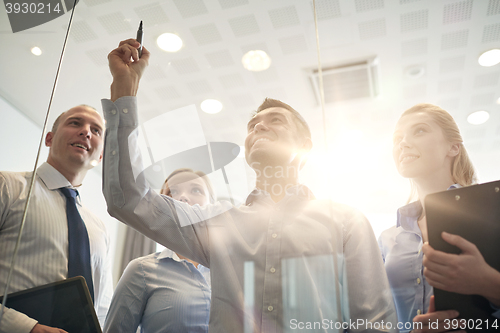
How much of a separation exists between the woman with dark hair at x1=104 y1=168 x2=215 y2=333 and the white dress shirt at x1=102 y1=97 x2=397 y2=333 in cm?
11

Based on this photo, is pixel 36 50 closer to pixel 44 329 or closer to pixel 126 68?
pixel 126 68

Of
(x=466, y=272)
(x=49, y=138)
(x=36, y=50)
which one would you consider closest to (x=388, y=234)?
(x=466, y=272)

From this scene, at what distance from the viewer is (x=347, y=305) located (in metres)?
0.69


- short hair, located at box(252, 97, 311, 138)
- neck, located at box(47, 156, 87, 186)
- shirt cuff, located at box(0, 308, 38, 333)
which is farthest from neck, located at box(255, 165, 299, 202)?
shirt cuff, located at box(0, 308, 38, 333)

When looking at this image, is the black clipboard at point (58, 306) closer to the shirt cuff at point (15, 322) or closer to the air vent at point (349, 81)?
the shirt cuff at point (15, 322)

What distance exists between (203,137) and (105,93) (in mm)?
257

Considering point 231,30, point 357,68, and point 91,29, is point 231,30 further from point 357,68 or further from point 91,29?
point 357,68

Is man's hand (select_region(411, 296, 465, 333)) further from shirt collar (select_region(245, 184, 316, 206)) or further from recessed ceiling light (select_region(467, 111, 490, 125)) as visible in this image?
recessed ceiling light (select_region(467, 111, 490, 125))

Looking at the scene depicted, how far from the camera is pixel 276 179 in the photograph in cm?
91

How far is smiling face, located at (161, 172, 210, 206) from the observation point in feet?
3.04

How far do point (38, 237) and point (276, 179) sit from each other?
0.58m

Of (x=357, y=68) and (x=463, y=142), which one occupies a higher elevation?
(x=357, y=68)

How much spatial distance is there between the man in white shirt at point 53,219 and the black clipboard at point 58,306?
0.05 feet

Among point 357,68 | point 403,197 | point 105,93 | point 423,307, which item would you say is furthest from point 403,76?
point 105,93
